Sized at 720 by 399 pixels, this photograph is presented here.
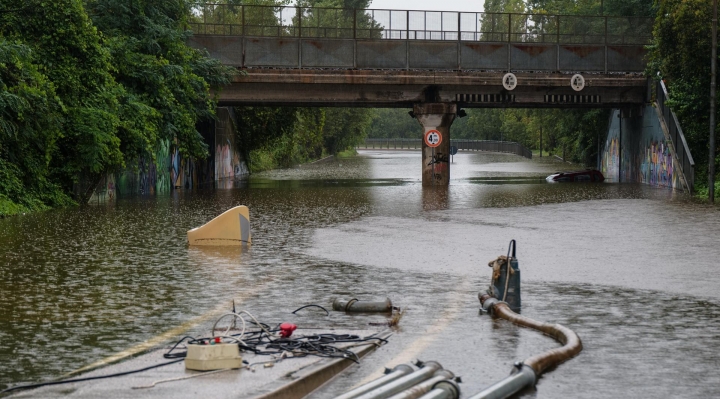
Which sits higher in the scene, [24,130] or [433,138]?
[24,130]

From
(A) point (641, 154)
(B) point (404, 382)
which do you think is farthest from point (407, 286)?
(A) point (641, 154)

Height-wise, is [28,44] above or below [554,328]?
above

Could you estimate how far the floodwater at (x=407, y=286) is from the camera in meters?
9.43

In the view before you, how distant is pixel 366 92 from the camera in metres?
50.2

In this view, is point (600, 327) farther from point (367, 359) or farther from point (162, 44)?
point (162, 44)

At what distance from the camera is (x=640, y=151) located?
5428 centimetres

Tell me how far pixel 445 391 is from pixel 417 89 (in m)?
43.2

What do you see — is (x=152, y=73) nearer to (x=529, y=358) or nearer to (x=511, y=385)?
(x=529, y=358)

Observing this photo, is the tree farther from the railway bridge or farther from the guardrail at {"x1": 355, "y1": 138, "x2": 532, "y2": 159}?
the guardrail at {"x1": 355, "y1": 138, "x2": 532, "y2": 159}

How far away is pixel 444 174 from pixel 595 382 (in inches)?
1681

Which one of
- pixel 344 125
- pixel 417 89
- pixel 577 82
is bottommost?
pixel 344 125

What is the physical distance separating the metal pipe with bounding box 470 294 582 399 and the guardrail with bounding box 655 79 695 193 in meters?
32.4

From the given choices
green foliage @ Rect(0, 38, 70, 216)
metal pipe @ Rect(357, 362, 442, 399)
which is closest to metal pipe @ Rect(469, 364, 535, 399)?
metal pipe @ Rect(357, 362, 442, 399)

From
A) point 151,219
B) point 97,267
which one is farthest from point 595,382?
point 151,219
